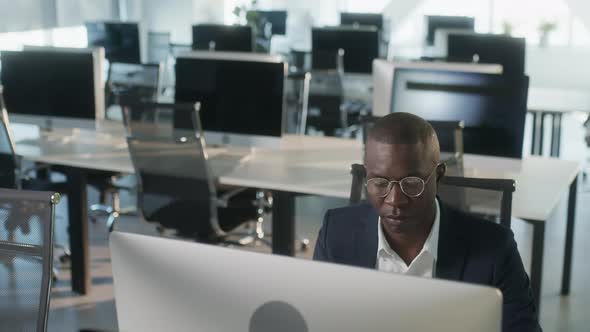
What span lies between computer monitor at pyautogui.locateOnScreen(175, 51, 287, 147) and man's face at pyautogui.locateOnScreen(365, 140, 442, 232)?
244cm

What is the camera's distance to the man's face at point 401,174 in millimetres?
1627

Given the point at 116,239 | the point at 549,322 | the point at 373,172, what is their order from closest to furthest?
the point at 116,239 → the point at 373,172 → the point at 549,322

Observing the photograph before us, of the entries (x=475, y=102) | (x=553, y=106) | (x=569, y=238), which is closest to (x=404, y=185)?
(x=475, y=102)

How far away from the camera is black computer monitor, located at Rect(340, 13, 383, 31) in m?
9.31

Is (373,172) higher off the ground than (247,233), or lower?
higher

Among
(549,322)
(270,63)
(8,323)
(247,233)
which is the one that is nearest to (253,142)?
(270,63)

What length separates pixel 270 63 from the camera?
4.11 m

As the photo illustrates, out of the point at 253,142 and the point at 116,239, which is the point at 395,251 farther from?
the point at 253,142

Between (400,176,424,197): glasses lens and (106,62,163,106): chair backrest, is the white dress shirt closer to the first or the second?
(400,176,424,197): glasses lens

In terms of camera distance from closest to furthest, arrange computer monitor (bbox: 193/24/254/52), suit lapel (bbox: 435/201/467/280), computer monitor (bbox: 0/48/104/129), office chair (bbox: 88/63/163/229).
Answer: suit lapel (bbox: 435/201/467/280)
computer monitor (bbox: 0/48/104/129)
office chair (bbox: 88/63/163/229)
computer monitor (bbox: 193/24/254/52)

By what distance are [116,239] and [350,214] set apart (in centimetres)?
72

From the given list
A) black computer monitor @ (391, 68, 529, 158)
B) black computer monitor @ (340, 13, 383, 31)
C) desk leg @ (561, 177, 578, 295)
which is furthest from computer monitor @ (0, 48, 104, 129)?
black computer monitor @ (340, 13, 383, 31)

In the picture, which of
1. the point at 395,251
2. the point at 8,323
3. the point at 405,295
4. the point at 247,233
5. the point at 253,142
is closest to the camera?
the point at 405,295

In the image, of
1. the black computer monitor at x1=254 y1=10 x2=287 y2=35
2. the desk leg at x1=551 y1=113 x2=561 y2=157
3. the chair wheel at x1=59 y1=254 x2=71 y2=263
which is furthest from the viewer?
the black computer monitor at x1=254 y1=10 x2=287 y2=35
